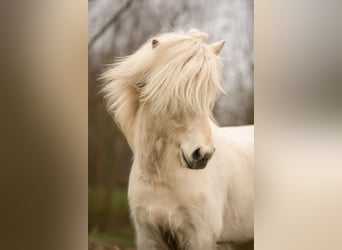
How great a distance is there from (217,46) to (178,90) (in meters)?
0.18

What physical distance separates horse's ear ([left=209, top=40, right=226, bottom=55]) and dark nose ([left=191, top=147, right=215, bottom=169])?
304 millimetres

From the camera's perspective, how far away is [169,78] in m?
1.35

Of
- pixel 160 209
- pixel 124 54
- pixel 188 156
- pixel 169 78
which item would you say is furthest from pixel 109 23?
pixel 160 209

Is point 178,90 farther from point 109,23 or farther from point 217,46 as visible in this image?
point 109,23

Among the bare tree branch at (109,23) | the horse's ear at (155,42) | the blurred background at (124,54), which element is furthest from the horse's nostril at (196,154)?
the bare tree branch at (109,23)

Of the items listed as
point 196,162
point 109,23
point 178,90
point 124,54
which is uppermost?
point 109,23

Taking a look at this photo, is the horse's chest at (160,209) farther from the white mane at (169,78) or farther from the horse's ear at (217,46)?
the horse's ear at (217,46)

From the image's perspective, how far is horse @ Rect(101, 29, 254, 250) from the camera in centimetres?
133

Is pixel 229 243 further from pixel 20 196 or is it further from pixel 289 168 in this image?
pixel 20 196

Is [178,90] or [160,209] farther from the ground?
[178,90]

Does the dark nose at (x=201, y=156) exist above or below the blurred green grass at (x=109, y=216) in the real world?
above

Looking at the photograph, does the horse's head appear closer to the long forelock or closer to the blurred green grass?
the long forelock

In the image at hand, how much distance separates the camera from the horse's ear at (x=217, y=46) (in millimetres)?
1338

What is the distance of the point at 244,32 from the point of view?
133cm
